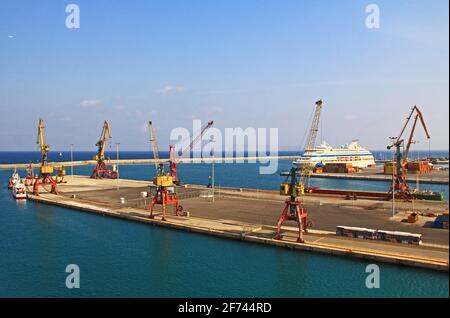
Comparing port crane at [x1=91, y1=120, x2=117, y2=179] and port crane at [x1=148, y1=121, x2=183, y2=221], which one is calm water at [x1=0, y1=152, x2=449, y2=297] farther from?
port crane at [x1=91, y1=120, x2=117, y2=179]

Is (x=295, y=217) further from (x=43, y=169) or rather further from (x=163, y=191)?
(x=43, y=169)

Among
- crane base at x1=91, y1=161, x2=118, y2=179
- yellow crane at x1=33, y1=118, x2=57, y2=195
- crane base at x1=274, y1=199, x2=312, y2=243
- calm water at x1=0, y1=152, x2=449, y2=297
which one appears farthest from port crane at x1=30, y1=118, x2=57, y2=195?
crane base at x1=274, y1=199, x2=312, y2=243

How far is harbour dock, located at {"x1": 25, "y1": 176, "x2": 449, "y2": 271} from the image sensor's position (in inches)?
1780

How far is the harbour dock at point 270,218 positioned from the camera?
45.2 m

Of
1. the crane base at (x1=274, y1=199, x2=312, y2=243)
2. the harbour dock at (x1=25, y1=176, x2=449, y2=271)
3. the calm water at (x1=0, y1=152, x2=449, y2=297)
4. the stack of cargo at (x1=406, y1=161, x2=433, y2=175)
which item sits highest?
the stack of cargo at (x1=406, y1=161, x2=433, y2=175)

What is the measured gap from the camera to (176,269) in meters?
45.5

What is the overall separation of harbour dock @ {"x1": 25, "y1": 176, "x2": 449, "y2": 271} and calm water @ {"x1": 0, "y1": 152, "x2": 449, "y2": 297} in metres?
1.65

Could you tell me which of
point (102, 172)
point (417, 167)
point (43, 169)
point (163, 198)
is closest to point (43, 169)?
point (43, 169)

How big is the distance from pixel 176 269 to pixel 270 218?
26249mm

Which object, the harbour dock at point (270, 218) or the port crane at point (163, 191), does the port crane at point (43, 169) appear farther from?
the port crane at point (163, 191)
